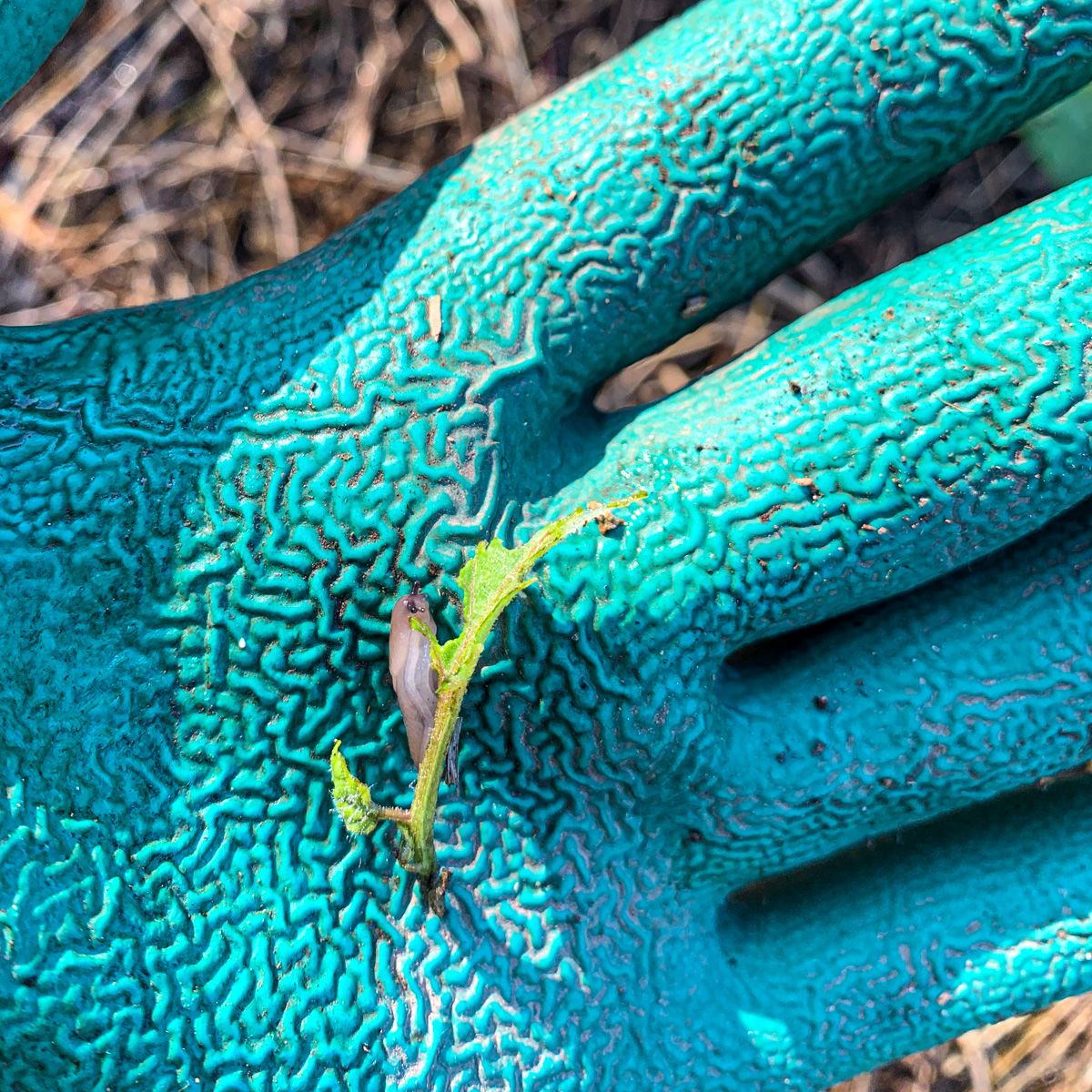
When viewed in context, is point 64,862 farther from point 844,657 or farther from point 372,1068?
point 844,657

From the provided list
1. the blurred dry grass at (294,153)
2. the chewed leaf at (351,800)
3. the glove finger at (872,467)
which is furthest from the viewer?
the blurred dry grass at (294,153)

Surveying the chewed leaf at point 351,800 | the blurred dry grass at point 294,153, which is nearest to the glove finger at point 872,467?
the chewed leaf at point 351,800

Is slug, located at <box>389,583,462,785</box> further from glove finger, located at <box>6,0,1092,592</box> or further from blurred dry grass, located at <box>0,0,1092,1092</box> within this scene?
blurred dry grass, located at <box>0,0,1092,1092</box>

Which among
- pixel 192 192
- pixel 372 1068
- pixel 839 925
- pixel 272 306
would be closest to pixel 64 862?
pixel 372 1068

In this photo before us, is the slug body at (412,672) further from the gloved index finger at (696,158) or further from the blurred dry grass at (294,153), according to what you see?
the blurred dry grass at (294,153)

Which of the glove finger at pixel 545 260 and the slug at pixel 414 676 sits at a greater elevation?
the glove finger at pixel 545 260

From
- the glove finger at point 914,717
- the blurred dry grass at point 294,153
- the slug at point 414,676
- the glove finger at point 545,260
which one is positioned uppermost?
the blurred dry grass at point 294,153

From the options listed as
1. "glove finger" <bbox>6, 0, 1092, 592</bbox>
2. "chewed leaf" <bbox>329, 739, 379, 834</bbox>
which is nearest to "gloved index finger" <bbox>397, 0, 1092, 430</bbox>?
"glove finger" <bbox>6, 0, 1092, 592</bbox>

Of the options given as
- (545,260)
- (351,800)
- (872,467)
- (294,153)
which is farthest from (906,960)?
(294,153)
